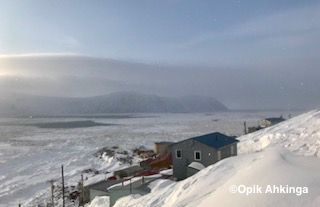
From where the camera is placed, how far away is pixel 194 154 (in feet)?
88.4

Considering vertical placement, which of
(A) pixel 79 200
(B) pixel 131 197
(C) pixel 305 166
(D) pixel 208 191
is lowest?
(A) pixel 79 200

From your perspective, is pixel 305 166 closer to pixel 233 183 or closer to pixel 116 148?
pixel 233 183

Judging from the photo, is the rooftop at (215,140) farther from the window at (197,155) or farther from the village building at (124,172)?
the village building at (124,172)

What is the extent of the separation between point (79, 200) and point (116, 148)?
Result: 3099 centimetres

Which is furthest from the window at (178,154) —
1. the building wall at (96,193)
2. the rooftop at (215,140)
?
the building wall at (96,193)

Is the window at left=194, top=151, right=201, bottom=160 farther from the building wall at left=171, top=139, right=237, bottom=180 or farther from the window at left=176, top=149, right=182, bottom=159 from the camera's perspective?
the window at left=176, top=149, right=182, bottom=159

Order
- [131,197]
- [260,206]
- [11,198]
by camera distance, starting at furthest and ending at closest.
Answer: [11,198] → [131,197] → [260,206]

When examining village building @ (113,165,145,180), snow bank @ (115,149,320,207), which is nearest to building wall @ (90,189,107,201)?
village building @ (113,165,145,180)

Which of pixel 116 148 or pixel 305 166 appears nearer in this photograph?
pixel 305 166

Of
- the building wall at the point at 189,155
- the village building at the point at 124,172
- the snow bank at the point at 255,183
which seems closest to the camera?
the snow bank at the point at 255,183

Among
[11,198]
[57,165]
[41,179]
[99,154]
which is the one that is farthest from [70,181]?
[99,154]

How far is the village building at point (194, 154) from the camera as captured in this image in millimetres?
26328

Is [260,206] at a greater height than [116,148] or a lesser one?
greater

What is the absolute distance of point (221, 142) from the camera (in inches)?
1130
